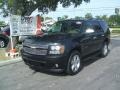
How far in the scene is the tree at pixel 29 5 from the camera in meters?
11.9

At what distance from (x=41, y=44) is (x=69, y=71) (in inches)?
48.3

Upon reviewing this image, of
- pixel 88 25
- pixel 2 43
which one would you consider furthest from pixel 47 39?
pixel 2 43

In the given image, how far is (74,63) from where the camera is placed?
7801 mm

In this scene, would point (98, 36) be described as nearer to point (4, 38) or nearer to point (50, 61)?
point (50, 61)

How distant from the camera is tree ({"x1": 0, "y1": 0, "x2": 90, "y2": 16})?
39.0 feet

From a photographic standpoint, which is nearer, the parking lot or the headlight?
the parking lot

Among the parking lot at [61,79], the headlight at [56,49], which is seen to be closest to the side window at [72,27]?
the parking lot at [61,79]

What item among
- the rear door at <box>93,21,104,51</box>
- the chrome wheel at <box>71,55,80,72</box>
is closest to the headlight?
the chrome wheel at <box>71,55,80,72</box>

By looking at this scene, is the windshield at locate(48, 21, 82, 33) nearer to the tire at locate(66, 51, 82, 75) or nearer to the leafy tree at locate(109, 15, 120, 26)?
the tire at locate(66, 51, 82, 75)

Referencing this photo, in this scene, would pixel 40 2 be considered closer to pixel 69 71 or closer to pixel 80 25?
pixel 80 25

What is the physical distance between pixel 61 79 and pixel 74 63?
30.6 inches

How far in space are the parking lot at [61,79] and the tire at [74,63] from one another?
0.53ft

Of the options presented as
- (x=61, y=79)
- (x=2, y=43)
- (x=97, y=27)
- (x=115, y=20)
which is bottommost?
(x=61, y=79)

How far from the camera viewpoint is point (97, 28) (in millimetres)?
10227
